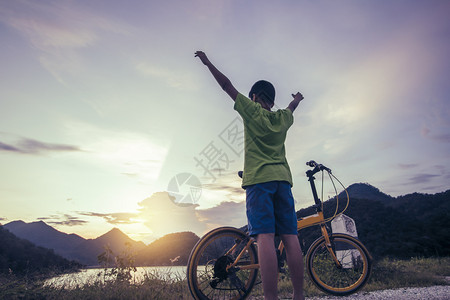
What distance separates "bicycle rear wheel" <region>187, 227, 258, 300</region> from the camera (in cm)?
284

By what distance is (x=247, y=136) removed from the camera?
2.67 meters

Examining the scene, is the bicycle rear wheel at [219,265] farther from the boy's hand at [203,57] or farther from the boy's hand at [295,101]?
the boy's hand at [203,57]

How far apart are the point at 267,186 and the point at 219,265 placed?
48.4 inches

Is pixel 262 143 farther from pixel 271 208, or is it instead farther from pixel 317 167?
pixel 317 167

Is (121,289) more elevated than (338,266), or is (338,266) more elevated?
(338,266)

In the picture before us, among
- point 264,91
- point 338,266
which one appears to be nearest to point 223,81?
point 264,91

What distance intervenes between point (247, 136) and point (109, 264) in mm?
4176

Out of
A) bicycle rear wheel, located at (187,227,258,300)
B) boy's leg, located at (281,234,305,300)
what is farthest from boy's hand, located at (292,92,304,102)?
bicycle rear wheel, located at (187,227,258,300)

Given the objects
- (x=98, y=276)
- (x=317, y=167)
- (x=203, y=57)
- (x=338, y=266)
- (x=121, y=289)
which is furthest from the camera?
(x=98, y=276)

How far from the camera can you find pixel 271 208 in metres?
2.35

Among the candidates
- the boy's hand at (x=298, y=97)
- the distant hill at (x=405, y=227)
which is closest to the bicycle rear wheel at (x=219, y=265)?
the boy's hand at (x=298, y=97)

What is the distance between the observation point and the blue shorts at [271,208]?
7.65ft

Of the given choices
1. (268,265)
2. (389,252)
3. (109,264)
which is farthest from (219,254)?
(389,252)

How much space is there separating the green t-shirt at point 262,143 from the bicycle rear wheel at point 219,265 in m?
0.91
